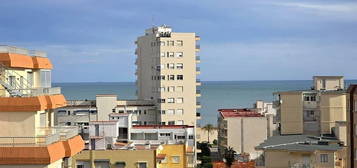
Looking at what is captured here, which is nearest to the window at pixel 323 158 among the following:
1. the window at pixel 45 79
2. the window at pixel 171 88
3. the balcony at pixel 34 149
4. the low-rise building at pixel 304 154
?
the low-rise building at pixel 304 154

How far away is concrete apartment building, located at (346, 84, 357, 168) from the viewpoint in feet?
129

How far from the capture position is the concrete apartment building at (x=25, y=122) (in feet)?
64.4

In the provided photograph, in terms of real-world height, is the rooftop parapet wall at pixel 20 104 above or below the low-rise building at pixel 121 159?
above

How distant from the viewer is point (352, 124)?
3997 cm

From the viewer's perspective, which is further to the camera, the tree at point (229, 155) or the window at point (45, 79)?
the tree at point (229, 155)

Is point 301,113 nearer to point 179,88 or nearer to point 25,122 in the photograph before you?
point 25,122

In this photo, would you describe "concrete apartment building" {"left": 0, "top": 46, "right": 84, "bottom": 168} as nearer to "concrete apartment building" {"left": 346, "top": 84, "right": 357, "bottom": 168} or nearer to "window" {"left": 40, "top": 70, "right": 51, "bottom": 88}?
"window" {"left": 40, "top": 70, "right": 51, "bottom": 88}

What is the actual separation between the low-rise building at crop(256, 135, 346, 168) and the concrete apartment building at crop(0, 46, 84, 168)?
27814 millimetres

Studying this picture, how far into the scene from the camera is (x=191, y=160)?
63094mm

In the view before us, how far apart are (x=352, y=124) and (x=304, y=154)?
778cm

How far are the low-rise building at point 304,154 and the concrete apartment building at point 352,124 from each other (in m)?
5.03

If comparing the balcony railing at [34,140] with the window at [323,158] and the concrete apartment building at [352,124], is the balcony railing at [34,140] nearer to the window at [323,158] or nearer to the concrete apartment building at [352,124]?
the concrete apartment building at [352,124]

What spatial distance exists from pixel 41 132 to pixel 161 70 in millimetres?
86426

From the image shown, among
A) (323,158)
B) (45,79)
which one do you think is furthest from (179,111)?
(45,79)
